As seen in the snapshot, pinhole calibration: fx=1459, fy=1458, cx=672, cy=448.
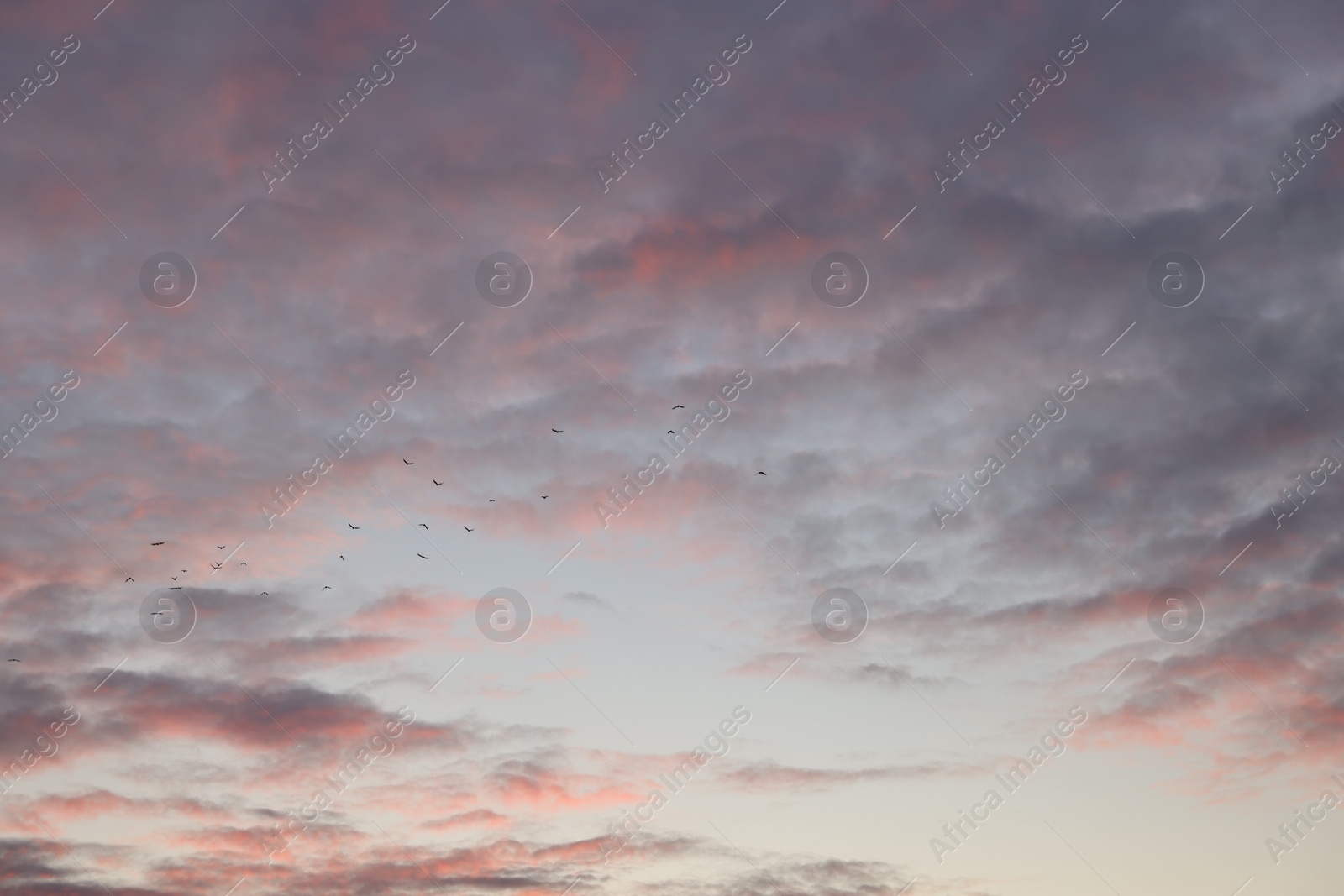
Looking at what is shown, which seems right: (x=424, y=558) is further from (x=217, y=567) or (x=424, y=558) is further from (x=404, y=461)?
(x=217, y=567)

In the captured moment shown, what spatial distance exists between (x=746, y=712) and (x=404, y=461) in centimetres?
3030

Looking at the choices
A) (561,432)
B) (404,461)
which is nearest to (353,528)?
(404,461)

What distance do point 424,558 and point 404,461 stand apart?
7.72 metres

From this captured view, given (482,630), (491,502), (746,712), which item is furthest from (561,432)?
(746,712)

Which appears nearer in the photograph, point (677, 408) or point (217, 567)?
point (677, 408)

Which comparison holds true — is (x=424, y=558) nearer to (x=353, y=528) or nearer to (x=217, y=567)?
(x=353, y=528)

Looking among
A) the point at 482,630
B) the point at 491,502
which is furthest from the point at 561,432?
the point at 482,630

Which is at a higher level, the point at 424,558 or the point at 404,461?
the point at 404,461

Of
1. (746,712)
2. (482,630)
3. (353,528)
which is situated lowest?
(746,712)

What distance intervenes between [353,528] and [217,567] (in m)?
10.0

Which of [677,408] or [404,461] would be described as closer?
[677,408]

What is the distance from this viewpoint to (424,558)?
101250 mm

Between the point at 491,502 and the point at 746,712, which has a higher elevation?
the point at 491,502

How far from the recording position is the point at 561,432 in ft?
335
